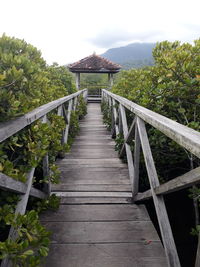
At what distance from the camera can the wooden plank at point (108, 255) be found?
1620mm

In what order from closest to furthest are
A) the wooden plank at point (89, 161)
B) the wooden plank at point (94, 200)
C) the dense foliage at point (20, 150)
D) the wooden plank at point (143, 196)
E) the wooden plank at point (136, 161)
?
1. the dense foliage at point (20, 150)
2. the wooden plank at point (143, 196)
3. the wooden plank at point (136, 161)
4. the wooden plank at point (94, 200)
5. the wooden plank at point (89, 161)

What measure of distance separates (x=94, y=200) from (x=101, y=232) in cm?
55

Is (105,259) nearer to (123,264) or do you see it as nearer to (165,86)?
(123,264)

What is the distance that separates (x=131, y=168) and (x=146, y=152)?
0.97m

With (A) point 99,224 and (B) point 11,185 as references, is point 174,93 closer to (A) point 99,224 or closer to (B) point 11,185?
(A) point 99,224

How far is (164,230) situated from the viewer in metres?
1.52

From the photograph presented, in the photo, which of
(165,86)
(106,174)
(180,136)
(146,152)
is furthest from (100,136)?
(180,136)

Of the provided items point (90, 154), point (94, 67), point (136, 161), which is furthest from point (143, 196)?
point (94, 67)

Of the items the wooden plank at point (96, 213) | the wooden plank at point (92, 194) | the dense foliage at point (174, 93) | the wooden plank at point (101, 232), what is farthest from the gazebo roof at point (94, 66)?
the wooden plank at point (101, 232)

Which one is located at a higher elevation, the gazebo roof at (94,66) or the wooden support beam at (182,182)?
the gazebo roof at (94,66)

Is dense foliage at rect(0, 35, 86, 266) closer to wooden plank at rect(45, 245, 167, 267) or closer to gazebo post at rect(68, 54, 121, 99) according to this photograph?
wooden plank at rect(45, 245, 167, 267)

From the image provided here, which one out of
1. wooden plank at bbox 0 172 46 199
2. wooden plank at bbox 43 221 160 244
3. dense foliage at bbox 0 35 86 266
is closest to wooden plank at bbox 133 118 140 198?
wooden plank at bbox 43 221 160 244

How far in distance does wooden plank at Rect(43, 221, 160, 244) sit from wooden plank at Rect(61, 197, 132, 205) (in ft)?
1.19

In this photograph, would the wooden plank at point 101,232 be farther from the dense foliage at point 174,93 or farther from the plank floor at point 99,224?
the dense foliage at point 174,93
